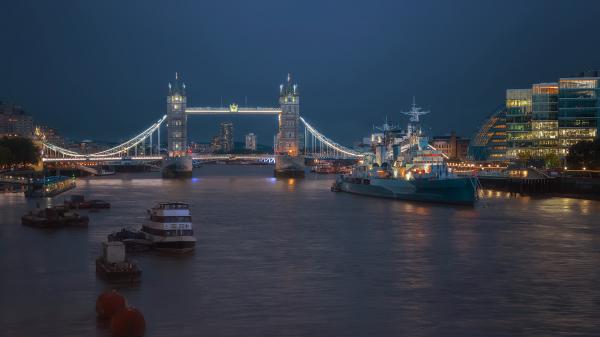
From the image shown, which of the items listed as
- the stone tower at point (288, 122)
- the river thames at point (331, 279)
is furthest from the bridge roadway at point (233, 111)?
the river thames at point (331, 279)

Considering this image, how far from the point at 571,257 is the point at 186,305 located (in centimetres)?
1076

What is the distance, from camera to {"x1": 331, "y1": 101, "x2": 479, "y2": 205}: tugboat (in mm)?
38594

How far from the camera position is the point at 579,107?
212 feet

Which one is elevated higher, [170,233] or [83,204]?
[83,204]

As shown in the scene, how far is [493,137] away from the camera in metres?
89.6

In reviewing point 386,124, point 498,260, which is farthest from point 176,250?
point 386,124

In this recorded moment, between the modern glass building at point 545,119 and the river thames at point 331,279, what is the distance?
122 ft

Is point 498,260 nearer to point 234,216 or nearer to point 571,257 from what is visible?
point 571,257

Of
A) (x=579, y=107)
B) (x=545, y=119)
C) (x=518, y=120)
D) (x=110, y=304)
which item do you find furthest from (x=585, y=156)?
(x=110, y=304)

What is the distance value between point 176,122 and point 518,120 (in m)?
38.7

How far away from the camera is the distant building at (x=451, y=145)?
11824 cm

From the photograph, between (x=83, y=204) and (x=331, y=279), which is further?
(x=83, y=204)

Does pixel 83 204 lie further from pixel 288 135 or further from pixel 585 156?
pixel 288 135

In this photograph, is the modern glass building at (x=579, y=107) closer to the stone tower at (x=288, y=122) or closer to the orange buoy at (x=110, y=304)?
the stone tower at (x=288, y=122)
